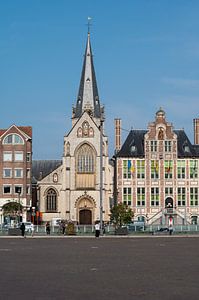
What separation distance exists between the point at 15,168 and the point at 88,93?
59.3 feet

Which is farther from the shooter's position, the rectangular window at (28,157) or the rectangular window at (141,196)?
the rectangular window at (141,196)

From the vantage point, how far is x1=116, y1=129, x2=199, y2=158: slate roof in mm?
89125

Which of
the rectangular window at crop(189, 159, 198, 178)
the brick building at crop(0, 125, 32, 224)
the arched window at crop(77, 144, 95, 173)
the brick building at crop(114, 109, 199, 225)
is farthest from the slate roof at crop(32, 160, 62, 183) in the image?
the rectangular window at crop(189, 159, 198, 178)

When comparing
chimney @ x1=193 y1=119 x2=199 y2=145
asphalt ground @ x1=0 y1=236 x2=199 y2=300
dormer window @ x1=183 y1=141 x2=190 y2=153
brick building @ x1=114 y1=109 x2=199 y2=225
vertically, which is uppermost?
chimney @ x1=193 y1=119 x2=199 y2=145

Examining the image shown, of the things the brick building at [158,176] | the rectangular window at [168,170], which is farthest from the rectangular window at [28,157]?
the rectangular window at [168,170]

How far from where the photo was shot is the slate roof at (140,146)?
89125 millimetres

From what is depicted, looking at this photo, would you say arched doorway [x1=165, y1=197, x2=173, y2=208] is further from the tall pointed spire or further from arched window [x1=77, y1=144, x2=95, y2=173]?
the tall pointed spire

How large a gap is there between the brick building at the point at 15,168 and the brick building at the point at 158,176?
1258 cm

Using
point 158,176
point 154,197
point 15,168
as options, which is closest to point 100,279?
point 15,168

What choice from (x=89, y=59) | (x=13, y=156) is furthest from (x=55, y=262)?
(x=89, y=59)

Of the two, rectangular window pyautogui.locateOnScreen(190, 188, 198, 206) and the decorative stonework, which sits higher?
the decorative stonework

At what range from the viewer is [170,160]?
8912 centimetres

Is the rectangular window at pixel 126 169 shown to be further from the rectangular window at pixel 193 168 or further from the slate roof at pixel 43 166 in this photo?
the slate roof at pixel 43 166

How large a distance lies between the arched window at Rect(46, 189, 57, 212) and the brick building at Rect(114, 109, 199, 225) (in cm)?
929
